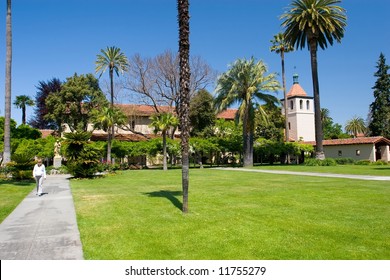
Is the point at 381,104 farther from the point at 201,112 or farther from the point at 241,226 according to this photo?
the point at 241,226

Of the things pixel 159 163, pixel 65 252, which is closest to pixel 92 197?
pixel 65 252

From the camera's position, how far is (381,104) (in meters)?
58.0

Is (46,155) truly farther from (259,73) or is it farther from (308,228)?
(308,228)

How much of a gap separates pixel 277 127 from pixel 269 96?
2389 cm

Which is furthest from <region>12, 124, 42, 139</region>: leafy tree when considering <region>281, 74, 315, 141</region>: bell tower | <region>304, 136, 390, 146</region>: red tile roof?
<region>281, 74, 315, 141</region>: bell tower

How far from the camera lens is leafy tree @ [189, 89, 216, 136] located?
178 feet

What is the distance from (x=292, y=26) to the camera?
4059 cm

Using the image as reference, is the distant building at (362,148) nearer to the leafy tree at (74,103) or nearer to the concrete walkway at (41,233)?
the leafy tree at (74,103)

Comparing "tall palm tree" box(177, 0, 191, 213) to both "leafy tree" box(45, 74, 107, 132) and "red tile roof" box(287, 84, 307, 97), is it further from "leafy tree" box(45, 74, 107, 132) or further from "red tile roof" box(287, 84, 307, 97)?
"red tile roof" box(287, 84, 307, 97)

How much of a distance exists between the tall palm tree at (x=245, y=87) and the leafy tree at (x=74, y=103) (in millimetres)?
20175

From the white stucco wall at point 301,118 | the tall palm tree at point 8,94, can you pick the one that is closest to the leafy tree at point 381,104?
the white stucco wall at point 301,118

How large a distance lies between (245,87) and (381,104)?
31.1 m

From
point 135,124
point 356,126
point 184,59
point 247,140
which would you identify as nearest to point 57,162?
point 247,140

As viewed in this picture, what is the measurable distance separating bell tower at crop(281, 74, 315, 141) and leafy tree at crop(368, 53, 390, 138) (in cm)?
1460
